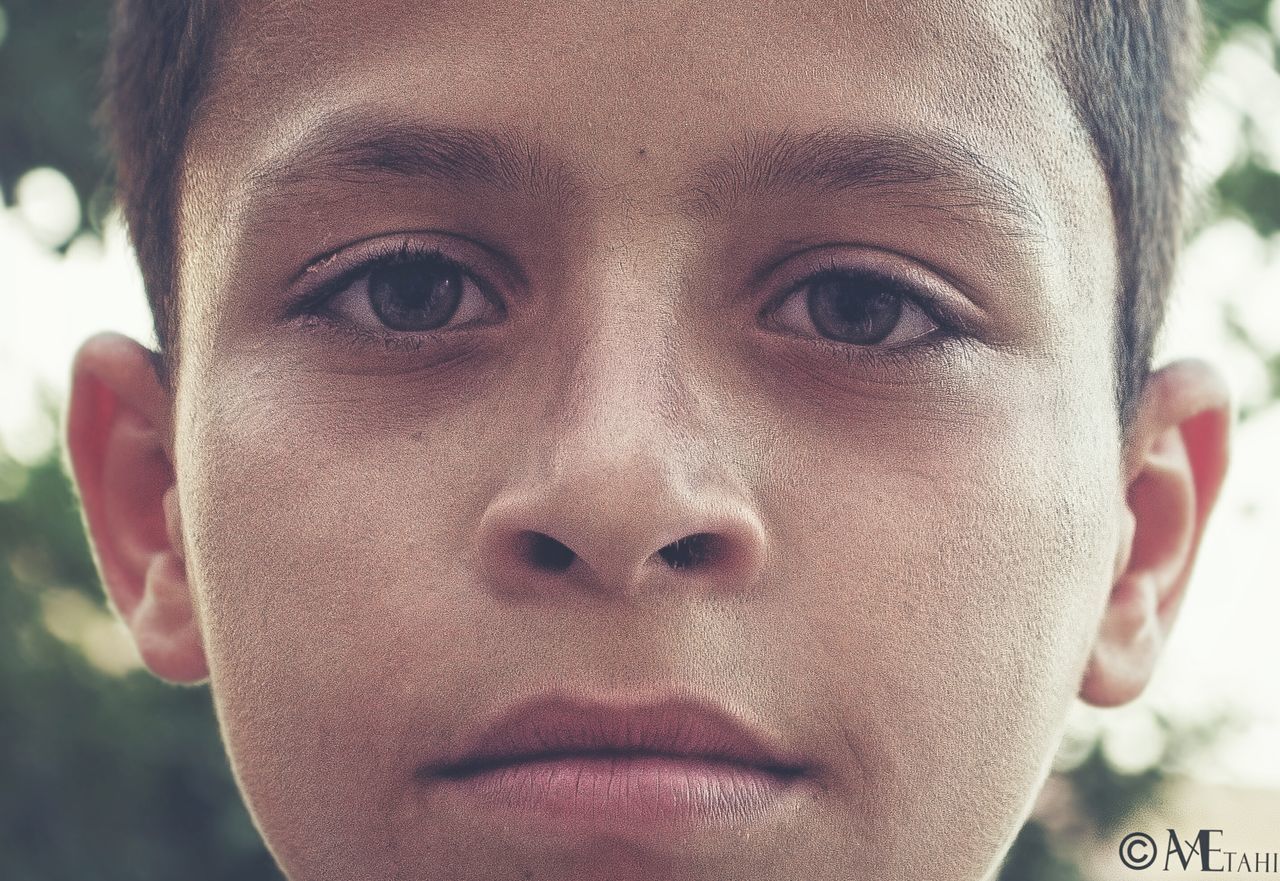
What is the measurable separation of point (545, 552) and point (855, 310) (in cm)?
59

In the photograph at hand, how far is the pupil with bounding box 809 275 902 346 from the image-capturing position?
1935 mm

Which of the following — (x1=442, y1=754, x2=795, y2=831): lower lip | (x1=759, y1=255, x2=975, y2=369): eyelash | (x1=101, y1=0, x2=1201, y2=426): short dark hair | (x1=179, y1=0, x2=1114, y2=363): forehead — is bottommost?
(x1=442, y1=754, x2=795, y2=831): lower lip

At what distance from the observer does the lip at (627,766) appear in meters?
1.66

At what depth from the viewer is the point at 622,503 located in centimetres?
163

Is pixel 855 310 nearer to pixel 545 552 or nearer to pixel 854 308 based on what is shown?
pixel 854 308

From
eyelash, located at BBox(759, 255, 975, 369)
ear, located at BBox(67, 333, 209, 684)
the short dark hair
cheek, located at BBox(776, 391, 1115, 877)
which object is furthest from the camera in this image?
ear, located at BBox(67, 333, 209, 684)

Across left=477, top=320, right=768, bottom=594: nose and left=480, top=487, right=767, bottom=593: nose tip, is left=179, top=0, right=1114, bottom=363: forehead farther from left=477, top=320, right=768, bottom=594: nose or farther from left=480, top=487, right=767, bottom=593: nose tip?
left=480, top=487, right=767, bottom=593: nose tip

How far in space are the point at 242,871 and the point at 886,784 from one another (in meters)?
3.66

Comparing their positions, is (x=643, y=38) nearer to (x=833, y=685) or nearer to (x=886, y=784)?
(x=833, y=685)

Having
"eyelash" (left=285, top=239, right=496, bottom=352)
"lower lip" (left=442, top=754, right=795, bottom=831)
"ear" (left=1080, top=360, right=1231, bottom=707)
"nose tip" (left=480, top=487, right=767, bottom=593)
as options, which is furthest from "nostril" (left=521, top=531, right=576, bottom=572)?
"ear" (left=1080, top=360, right=1231, bottom=707)

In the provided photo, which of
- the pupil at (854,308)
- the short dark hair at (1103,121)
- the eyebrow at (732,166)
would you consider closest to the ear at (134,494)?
the short dark hair at (1103,121)

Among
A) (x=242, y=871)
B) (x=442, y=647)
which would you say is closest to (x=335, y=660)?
(x=442, y=647)

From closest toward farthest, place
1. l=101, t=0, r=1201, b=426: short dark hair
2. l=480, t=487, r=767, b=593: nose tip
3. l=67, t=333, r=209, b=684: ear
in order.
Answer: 1. l=480, t=487, r=767, b=593: nose tip
2. l=101, t=0, r=1201, b=426: short dark hair
3. l=67, t=333, r=209, b=684: ear

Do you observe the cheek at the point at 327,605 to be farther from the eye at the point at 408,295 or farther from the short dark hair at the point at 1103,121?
the short dark hair at the point at 1103,121
